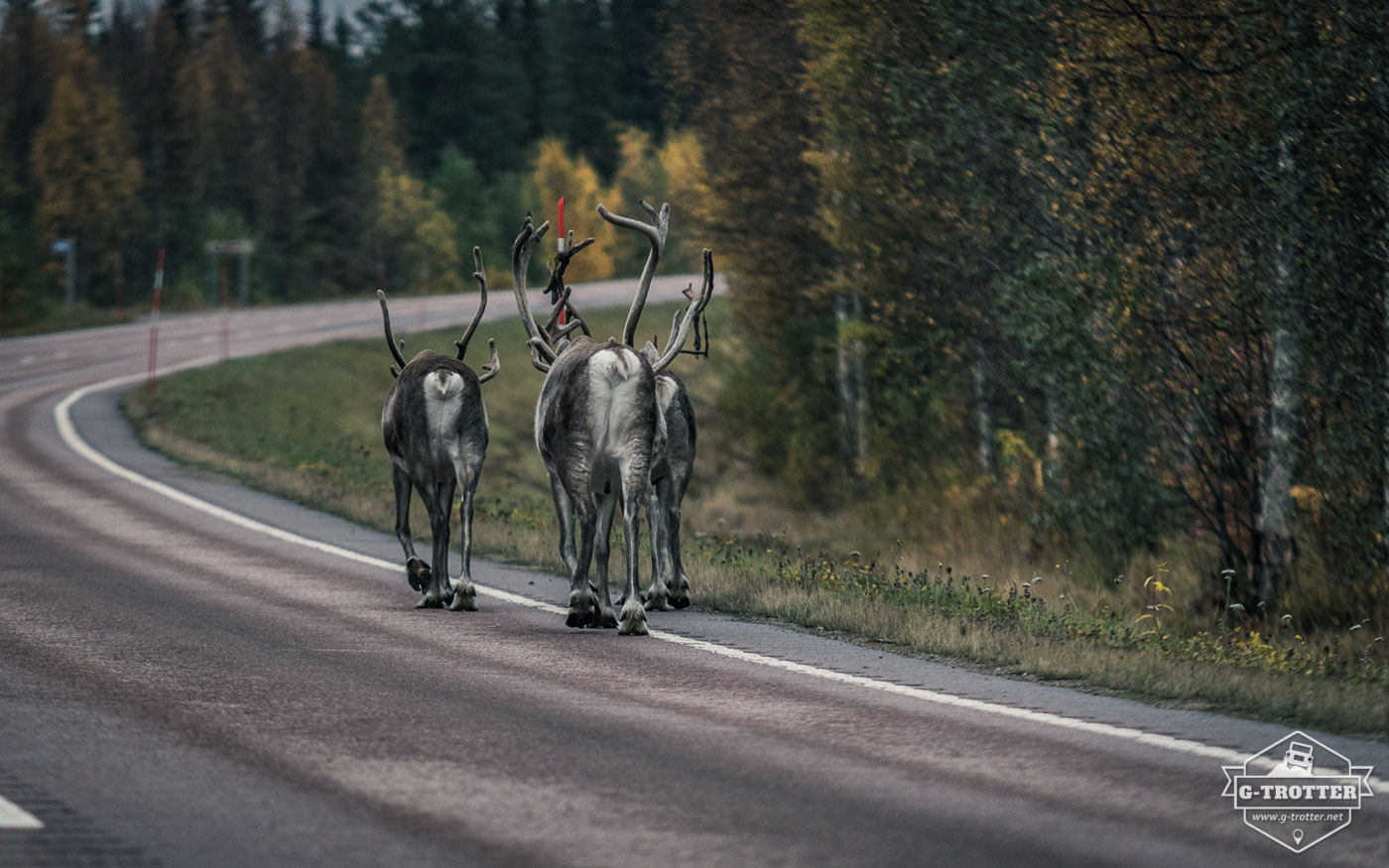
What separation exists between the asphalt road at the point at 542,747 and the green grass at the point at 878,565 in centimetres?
54

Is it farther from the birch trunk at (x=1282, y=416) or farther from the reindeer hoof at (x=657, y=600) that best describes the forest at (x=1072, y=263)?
the reindeer hoof at (x=657, y=600)

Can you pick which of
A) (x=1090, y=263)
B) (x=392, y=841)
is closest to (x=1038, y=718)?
(x=392, y=841)

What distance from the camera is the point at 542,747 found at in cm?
707

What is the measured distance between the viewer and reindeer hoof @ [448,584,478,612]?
37.3 ft

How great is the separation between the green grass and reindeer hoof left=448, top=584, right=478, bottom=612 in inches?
65.6

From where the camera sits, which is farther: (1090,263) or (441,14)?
(441,14)

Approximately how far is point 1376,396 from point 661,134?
102m

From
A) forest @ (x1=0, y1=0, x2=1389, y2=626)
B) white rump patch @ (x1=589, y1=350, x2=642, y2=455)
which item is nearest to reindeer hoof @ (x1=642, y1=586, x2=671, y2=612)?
white rump patch @ (x1=589, y1=350, x2=642, y2=455)

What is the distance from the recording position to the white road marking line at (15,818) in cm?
580

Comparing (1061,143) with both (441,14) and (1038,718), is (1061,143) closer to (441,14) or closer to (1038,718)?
(1038,718)

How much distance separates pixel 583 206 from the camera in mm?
97125

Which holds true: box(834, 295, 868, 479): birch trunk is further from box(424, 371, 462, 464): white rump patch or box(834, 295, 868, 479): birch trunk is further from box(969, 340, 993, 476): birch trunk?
box(424, 371, 462, 464): white rump patch

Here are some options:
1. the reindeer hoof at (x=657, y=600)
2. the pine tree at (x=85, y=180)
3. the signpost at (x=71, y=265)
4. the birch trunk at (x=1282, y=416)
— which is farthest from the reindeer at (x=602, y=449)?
the pine tree at (x=85, y=180)

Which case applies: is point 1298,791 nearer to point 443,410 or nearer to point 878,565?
point 443,410
